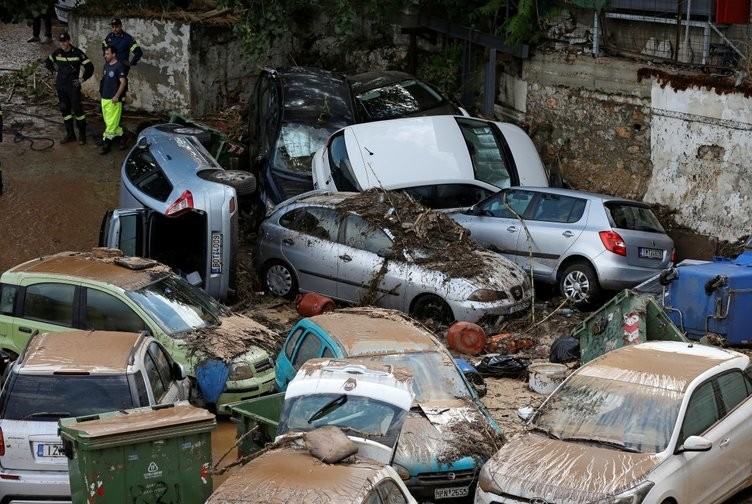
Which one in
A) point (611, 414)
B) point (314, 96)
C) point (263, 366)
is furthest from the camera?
point (314, 96)

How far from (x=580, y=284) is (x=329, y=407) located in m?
7.59

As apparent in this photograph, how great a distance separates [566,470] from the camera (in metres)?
8.86

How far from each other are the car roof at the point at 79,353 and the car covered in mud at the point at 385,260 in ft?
17.1

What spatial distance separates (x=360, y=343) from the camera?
1096 centimetres

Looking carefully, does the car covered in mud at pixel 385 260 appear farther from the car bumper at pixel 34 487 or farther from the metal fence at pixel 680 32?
the car bumper at pixel 34 487

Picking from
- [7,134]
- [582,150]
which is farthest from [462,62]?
[7,134]

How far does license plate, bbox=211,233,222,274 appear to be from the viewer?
1494 centimetres

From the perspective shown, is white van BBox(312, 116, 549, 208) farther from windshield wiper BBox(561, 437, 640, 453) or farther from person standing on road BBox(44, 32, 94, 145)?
windshield wiper BBox(561, 437, 640, 453)

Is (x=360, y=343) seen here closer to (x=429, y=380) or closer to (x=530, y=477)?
(x=429, y=380)

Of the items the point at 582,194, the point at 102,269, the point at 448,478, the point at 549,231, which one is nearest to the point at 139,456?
the point at 448,478

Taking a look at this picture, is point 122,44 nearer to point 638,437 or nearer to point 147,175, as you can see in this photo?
point 147,175

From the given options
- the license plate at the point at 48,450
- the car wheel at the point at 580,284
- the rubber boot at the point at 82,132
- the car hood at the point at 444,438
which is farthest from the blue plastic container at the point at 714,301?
the rubber boot at the point at 82,132

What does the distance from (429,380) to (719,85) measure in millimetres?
8382

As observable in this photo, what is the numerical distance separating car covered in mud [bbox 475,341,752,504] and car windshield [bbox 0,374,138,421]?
3.00 metres
